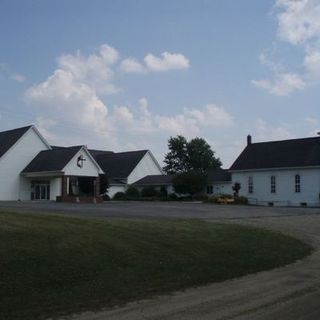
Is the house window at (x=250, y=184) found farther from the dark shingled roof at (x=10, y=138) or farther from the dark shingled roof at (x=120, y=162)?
the dark shingled roof at (x=10, y=138)

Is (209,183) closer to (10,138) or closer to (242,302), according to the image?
(10,138)

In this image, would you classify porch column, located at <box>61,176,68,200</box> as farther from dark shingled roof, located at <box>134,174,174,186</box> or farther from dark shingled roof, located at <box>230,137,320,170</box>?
dark shingled roof, located at <box>230,137,320,170</box>

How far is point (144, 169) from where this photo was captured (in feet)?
265

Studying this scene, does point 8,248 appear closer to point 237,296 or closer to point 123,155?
point 237,296

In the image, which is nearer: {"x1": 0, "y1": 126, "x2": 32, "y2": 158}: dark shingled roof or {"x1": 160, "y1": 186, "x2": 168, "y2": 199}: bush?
{"x1": 0, "y1": 126, "x2": 32, "y2": 158}: dark shingled roof

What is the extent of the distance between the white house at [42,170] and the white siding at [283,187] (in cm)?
1699

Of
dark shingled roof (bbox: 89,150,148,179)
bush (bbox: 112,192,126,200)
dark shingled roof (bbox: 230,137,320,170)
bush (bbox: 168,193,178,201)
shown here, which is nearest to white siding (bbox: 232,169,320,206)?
dark shingled roof (bbox: 230,137,320,170)

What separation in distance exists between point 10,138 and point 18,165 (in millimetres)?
3636

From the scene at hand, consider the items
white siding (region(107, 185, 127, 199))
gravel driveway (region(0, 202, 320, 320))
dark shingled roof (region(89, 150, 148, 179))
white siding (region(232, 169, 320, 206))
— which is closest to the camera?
gravel driveway (region(0, 202, 320, 320))

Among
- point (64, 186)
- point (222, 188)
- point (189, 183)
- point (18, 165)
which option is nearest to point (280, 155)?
point (222, 188)

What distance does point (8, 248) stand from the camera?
11.9 meters

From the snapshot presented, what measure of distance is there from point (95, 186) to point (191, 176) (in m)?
12.7

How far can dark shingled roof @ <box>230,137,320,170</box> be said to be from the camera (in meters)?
60.0

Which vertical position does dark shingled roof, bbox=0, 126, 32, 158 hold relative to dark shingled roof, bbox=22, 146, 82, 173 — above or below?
above
